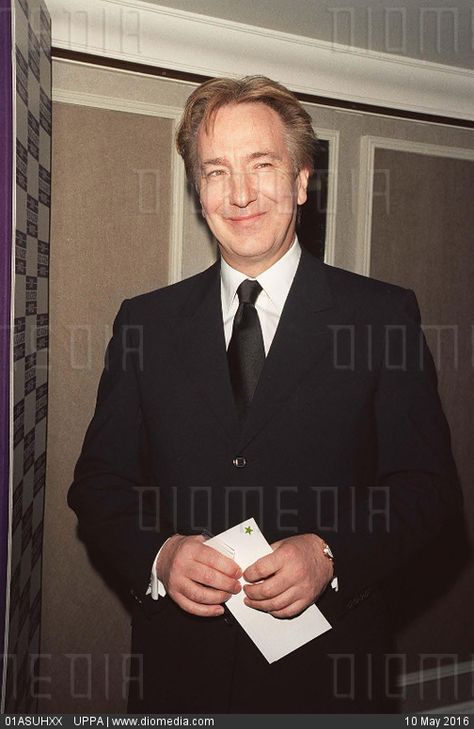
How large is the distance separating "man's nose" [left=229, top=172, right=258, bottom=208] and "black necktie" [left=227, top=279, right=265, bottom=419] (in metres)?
0.19

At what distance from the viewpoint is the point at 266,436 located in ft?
5.01

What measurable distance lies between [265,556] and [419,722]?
38.7 inches

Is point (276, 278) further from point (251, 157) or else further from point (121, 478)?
point (121, 478)

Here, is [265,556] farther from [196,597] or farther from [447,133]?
[447,133]

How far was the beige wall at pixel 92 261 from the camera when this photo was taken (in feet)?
7.21

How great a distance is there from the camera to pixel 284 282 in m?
1.65

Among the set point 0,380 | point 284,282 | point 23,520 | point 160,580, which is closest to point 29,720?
point 23,520

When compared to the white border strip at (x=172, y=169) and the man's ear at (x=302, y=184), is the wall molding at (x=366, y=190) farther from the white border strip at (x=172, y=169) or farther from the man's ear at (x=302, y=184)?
the man's ear at (x=302, y=184)

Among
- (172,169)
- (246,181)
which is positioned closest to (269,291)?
(246,181)

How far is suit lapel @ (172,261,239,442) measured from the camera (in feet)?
5.09

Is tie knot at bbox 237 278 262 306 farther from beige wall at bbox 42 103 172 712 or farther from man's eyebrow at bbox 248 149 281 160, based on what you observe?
beige wall at bbox 42 103 172 712

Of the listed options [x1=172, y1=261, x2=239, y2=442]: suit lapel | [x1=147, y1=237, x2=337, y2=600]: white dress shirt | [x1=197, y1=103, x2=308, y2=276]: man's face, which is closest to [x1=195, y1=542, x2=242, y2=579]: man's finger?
[x1=172, y1=261, x2=239, y2=442]: suit lapel

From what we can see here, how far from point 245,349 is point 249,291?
0.48 ft

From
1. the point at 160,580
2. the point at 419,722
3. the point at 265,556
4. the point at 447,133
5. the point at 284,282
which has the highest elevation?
the point at 447,133
